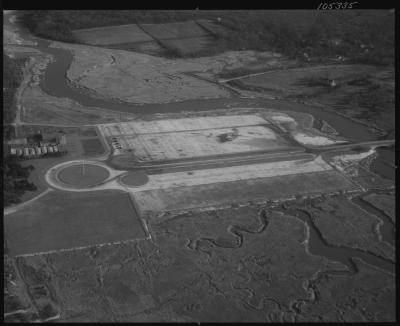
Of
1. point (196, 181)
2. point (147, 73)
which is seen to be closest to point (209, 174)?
point (196, 181)

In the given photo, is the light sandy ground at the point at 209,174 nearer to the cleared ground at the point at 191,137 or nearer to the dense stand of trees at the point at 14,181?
the dense stand of trees at the point at 14,181

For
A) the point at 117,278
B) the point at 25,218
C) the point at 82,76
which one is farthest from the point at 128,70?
the point at 117,278

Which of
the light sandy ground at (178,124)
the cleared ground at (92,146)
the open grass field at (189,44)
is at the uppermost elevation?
the open grass field at (189,44)

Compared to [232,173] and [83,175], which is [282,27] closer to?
[232,173]

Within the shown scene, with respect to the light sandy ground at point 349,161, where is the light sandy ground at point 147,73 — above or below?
above

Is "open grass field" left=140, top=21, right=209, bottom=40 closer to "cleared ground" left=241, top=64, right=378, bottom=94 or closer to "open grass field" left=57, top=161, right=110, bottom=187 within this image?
"cleared ground" left=241, top=64, right=378, bottom=94

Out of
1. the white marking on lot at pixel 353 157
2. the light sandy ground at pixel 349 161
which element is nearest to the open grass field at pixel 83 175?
the light sandy ground at pixel 349 161

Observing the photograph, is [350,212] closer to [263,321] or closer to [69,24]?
[263,321]

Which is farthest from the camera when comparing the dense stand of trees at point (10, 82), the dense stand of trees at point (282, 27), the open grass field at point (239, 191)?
the dense stand of trees at point (282, 27)
